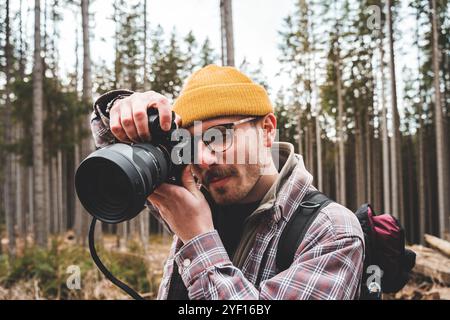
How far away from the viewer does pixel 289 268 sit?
1046 millimetres

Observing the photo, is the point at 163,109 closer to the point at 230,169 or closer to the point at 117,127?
the point at 117,127

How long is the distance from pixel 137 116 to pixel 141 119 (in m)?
0.02

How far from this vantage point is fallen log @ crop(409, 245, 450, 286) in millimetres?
5502

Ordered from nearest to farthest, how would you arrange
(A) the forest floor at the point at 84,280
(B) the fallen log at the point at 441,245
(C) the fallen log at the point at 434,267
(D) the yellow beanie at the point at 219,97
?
(D) the yellow beanie at the point at 219,97 → (C) the fallen log at the point at 434,267 → (A) the forest floor at the point at 84,280 → (B) the fallen log at the point at 441,245

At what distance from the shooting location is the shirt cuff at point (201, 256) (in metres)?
1.04

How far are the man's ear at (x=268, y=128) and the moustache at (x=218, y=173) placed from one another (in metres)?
0.21

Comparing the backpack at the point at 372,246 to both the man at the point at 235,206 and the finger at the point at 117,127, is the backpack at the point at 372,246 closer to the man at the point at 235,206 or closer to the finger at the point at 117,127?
the man at the point at 235,206

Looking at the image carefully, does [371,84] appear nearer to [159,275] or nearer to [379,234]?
[159,275]

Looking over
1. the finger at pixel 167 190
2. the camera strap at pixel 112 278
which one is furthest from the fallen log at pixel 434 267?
the finger at pixel 167 190

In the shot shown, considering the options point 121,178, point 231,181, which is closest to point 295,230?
point 231,181
